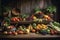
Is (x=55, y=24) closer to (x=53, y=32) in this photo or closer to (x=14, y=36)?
(x=53, y=32)

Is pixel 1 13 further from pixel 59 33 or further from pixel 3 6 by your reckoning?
pixel 59 33

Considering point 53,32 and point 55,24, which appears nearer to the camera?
point 53,32

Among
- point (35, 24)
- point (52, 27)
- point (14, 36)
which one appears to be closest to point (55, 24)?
point (52, 27)

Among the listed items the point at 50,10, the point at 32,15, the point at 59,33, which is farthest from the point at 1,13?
the point at 59,33

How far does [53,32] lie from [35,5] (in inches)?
32.3

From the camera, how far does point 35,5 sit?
4.25 metres

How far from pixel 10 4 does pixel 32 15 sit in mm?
561

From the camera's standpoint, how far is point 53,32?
376 cm

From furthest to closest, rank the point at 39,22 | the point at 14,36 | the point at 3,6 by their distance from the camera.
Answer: the point at 3,6 < the point at 39,22 < the point at 14,36

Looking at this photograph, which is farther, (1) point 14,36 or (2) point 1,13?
(2) point 1,13

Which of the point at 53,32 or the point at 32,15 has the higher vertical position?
the point at 32,15

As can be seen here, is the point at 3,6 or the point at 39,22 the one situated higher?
the point at 3,6

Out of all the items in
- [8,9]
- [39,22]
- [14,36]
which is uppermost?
[8,9]

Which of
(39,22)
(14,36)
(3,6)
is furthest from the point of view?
(3,6)
